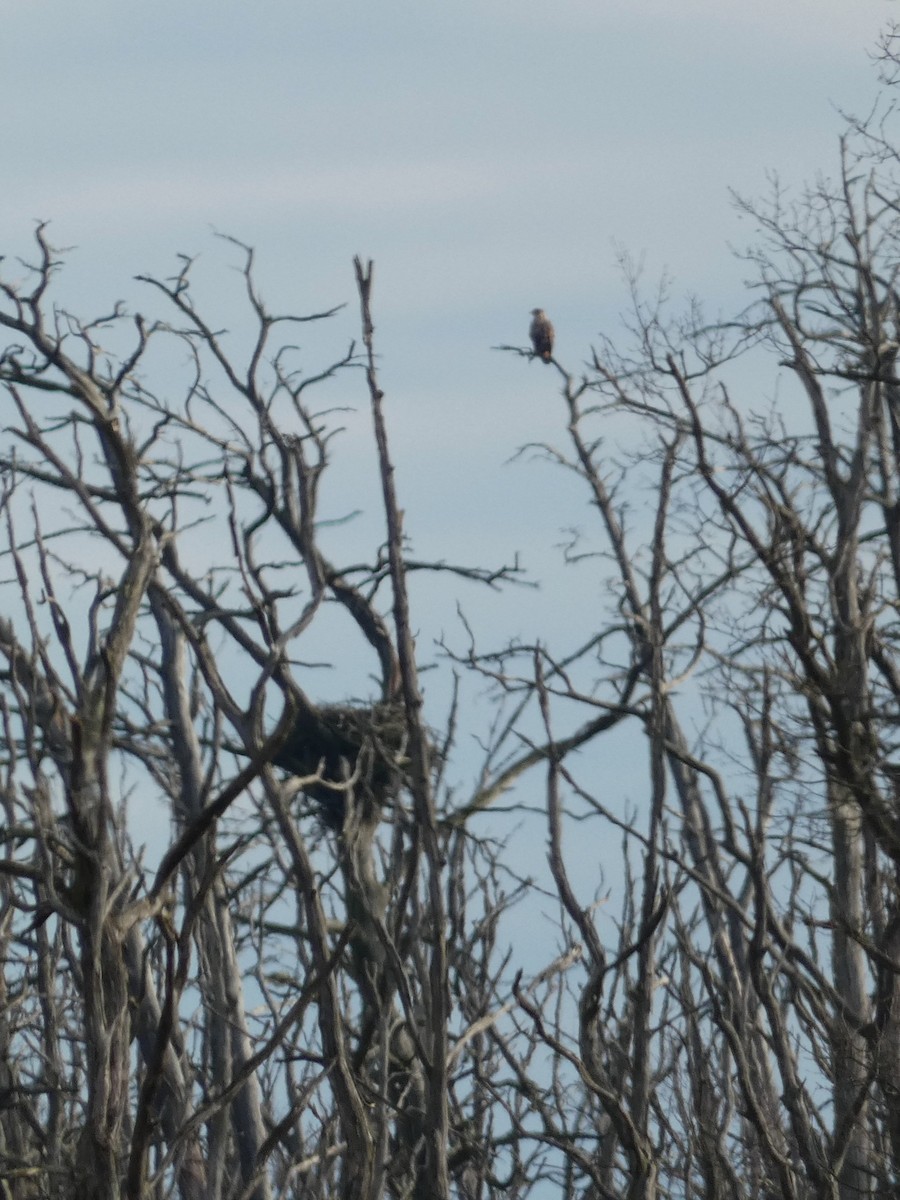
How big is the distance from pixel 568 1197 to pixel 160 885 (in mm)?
9220

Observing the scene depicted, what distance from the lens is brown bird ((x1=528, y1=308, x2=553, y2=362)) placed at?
13.7 m

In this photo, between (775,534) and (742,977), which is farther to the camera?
(742,977)

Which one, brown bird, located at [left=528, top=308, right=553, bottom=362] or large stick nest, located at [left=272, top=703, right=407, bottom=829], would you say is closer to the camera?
large stick nest, located at [left=272, top=703, right=407, bottom=829]

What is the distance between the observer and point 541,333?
13.9m

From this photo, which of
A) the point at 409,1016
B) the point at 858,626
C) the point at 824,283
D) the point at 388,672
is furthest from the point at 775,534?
the point at 388,672

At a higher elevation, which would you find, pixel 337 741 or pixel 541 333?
pixel 541 333

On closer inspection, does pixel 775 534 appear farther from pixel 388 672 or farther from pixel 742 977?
→ pixel 388 672

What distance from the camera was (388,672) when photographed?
13539mm

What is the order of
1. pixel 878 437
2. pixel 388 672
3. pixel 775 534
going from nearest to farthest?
1. pixel 775 534
2. pixel 878 437
3. pixel 388 672

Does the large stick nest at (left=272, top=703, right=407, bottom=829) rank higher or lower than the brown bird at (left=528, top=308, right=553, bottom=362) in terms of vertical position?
lower

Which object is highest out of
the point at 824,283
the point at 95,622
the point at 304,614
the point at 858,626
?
the point at 824,283

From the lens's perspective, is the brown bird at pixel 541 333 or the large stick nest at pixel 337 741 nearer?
the large stick nest at pixel 337 741

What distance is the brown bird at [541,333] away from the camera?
45.0 feet

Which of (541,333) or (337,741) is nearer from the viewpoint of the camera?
(337,741)
